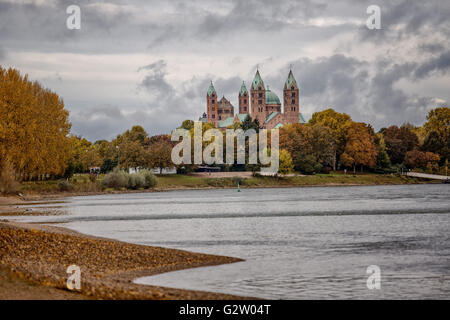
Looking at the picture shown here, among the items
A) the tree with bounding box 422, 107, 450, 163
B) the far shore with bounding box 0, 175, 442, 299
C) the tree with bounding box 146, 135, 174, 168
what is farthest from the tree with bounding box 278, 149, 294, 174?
the far shore with bounding box 0, 175, 442, 299

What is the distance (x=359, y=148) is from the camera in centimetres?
13800

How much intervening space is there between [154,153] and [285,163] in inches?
1083

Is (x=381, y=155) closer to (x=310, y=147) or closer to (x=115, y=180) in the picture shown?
(x=310, y=147)

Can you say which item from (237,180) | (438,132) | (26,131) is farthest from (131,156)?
(438,132)

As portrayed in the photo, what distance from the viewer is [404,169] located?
149m

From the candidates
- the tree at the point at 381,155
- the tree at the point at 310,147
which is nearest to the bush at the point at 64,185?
the tree at the point at 310,147

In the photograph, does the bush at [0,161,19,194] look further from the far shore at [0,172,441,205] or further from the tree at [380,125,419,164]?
the tree at [380,125,419,164]

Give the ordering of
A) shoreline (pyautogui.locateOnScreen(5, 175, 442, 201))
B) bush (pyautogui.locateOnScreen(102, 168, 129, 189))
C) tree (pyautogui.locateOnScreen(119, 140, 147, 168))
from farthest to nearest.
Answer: tree (pyautogui.locateOnScreen(119, 140, 147, 168)) → bush (pyautogui.locateOnScreen(102, 168, 129, 189)) → shoreline (pyautogui.locateOnScreen(5, 175, 442, 201))

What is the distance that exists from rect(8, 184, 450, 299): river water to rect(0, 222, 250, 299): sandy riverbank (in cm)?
138

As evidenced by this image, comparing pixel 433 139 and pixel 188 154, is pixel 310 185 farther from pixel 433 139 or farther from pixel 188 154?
pixel 433 139

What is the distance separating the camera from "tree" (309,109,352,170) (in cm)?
14388

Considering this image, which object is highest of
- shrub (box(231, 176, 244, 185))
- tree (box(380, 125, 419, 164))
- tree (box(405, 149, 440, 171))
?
tree (box(380, 125, 419, 164))
